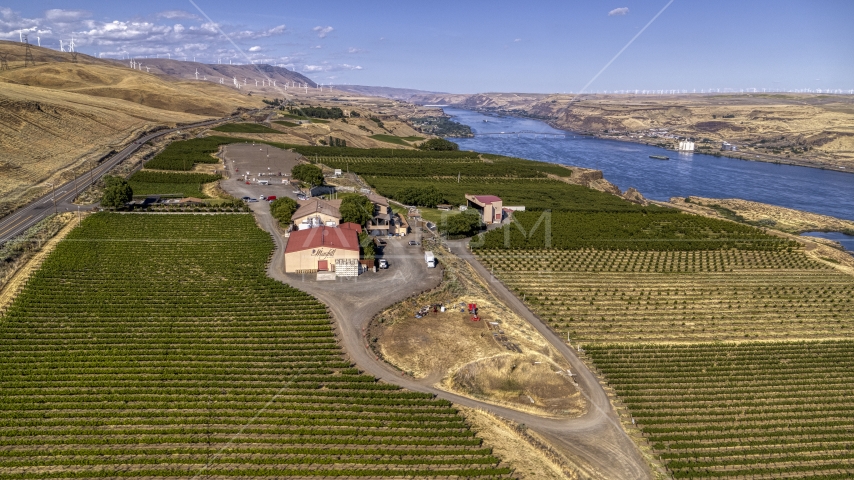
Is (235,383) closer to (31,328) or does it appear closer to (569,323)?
(31,328)

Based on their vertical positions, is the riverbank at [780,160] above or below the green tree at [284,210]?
above

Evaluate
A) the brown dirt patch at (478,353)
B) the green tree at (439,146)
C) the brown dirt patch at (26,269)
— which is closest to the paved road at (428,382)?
the brown dirt patch at (478,353)

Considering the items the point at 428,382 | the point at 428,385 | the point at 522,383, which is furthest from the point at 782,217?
the point at 428,385

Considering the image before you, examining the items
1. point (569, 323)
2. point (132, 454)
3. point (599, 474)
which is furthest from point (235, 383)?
point (569, 323)

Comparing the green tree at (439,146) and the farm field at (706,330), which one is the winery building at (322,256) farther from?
the green tree at (439,146)

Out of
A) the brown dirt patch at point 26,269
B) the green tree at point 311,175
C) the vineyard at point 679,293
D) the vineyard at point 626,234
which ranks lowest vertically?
the vineyard at point 679,293

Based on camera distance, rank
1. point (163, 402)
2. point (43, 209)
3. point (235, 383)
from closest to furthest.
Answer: point (163, 402) → point (235, 383) → point (43, 209)
